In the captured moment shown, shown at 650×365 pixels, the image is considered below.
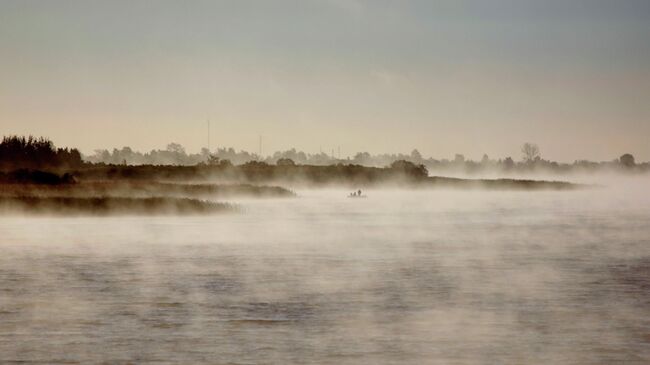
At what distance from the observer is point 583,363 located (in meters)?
13.4

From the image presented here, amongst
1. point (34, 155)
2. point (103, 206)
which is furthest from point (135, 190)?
point (34, 155)

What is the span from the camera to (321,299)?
64.3ft

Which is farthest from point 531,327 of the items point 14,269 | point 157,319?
point 14,269

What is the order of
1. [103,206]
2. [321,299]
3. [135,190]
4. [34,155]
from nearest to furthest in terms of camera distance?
[321,299] → [103,206] → [135,190] → [34,155]

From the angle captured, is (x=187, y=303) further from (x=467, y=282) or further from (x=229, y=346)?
(x=467, y=282)

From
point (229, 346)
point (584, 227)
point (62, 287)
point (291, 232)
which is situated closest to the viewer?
point (229, 346)

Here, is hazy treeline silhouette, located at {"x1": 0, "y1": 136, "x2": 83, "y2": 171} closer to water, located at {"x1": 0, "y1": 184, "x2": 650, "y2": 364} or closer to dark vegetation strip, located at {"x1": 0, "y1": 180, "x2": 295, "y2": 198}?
dark vegetation strip, located at {"x1": 0, "y1": 180, "x2": 295, "y2": 198}

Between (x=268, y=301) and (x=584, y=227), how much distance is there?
30.7m

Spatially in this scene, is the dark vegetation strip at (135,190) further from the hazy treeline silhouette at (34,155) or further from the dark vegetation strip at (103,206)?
A: the hazy treeline silhouette at (34,155)

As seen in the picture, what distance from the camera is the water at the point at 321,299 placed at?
14258 mm

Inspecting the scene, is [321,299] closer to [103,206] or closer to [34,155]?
[103,206]

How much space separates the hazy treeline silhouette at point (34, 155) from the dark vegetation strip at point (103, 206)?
147 ft

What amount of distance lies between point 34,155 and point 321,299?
295 ft

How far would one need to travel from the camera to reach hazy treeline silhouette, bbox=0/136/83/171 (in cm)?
9912
